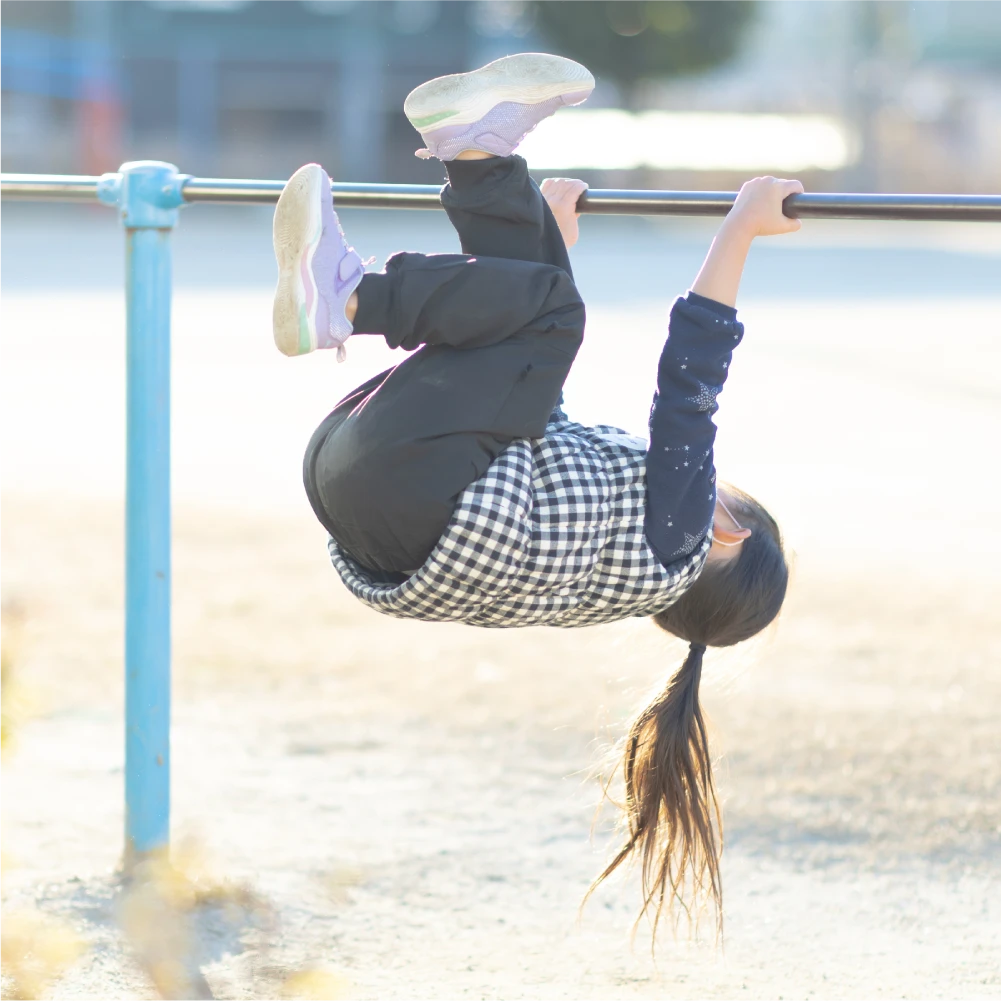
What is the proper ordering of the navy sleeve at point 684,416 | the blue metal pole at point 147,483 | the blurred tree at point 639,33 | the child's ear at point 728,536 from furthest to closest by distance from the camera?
the blurred tree at point 639,33 → the blue metal pole at point 147,483 → the child's ear at point 728,536 → the navy sleeve at point 684,416

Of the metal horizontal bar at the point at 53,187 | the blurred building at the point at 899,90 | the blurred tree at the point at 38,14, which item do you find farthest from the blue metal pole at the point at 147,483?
the blurred tree at the point at 38,14

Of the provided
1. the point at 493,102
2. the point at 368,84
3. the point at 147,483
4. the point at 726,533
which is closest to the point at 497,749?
the point at 147,483

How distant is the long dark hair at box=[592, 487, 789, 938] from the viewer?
2273mm

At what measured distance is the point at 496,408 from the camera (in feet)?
6.46

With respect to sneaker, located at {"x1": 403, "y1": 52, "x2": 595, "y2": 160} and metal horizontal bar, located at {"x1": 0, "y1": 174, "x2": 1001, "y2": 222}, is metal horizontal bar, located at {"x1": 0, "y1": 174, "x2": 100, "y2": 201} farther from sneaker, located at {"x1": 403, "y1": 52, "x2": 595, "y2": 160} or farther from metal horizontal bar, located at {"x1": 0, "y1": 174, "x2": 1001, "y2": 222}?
sneaker, located at {"x1": 403, "y1": 52, "x2": 595, "y2": 160}

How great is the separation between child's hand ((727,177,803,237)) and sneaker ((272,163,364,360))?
0.56 m

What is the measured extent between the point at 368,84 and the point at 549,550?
27262mm

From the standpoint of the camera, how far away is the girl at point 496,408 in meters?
1.94

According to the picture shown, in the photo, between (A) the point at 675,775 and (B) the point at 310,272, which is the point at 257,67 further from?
(B) the point at 310,272

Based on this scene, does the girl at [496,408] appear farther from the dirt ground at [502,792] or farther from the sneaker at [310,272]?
the dirt ground at [502,792]

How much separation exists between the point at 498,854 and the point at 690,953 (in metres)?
0.58

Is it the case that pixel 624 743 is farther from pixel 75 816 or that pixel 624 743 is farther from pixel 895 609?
pixel 895 609

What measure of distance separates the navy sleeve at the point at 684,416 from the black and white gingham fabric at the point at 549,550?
0.09 ft

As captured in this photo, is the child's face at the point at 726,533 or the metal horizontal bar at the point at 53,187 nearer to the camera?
the child's face at the point at 726,533
